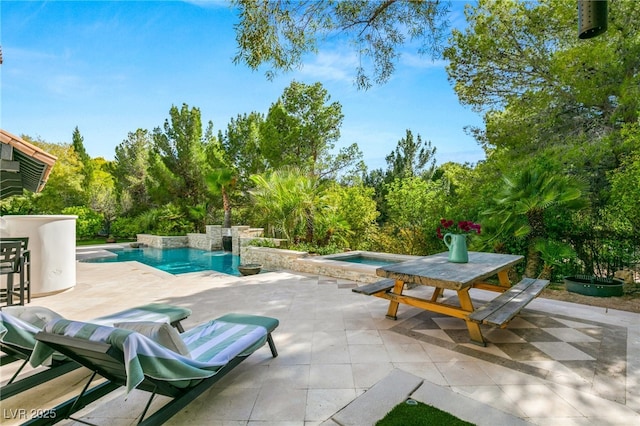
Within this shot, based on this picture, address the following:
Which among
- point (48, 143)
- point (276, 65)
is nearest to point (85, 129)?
point (48, 143)

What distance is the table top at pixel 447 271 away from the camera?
10.3 ft

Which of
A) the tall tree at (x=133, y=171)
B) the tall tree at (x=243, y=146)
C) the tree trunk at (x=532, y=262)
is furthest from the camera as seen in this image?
the tall tree at (x=133, y=171)

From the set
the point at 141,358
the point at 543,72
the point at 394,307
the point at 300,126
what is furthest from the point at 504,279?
the point at 300,126

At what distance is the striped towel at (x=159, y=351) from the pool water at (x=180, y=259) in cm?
758

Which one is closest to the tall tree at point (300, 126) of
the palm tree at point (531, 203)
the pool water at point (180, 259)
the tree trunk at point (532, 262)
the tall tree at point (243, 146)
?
the tall tree at point (243, 146)

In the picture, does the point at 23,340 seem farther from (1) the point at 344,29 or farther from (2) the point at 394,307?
(1) the point at 344,29

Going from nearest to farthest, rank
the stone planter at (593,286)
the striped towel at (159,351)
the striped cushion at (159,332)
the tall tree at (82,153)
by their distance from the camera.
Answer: the striped towel at (159,351) → the striped cushion at (159,332) → the stone planter at (593,286) → the tall tree at (82,153)

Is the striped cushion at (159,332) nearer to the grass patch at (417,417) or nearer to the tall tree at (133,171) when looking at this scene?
the grass patch at (417,417)

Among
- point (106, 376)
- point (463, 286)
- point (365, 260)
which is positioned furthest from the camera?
point (365, 260)

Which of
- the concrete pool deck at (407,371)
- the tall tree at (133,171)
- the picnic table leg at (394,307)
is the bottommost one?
the concrete pool deck at (407,371)

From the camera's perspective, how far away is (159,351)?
174 centimetres

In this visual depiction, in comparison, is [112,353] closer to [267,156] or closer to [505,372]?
[505,372]

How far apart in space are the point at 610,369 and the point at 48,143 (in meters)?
30.5

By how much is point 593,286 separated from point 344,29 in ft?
21.3
